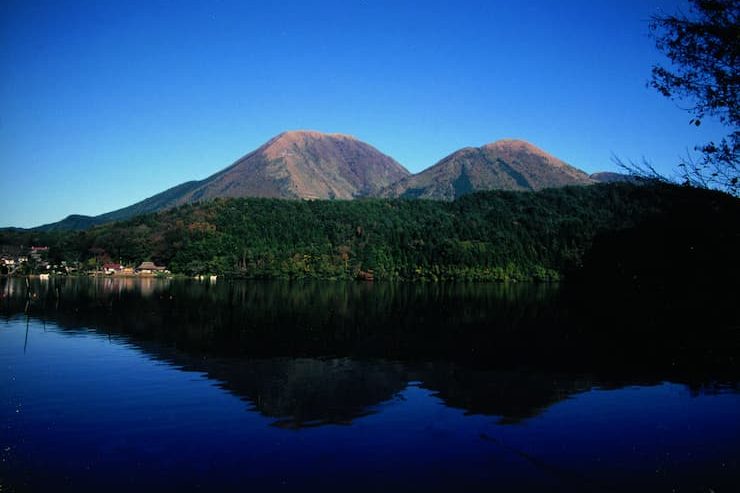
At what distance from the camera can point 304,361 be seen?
3528 centimetres

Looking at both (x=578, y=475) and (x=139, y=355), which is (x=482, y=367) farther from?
(x=139, y=355)

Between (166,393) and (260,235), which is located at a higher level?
(260,235)

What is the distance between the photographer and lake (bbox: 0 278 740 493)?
16.9 metres

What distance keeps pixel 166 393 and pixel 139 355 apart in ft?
36.0

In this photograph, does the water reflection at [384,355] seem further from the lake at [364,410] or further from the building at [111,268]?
the building at [111,268]

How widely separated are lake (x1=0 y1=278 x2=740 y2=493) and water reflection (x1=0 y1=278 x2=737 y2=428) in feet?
0.67

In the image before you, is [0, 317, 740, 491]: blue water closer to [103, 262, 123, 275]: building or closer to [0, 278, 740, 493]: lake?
[0, 278, 740, 493]: lake

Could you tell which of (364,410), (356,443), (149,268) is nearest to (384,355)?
(364,410)

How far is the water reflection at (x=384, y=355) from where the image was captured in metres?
26.6

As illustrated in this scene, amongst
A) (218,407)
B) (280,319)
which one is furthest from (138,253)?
(218,407)

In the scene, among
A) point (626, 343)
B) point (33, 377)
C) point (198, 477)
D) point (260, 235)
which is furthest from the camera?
point (260, 235)

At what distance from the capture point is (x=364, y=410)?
2422 centimetres

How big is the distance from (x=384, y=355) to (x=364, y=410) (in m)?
14.0

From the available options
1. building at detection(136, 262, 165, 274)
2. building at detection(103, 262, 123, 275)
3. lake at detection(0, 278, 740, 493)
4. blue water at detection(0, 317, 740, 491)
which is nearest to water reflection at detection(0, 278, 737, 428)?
lake at detection(0, 278, 740, 493)
